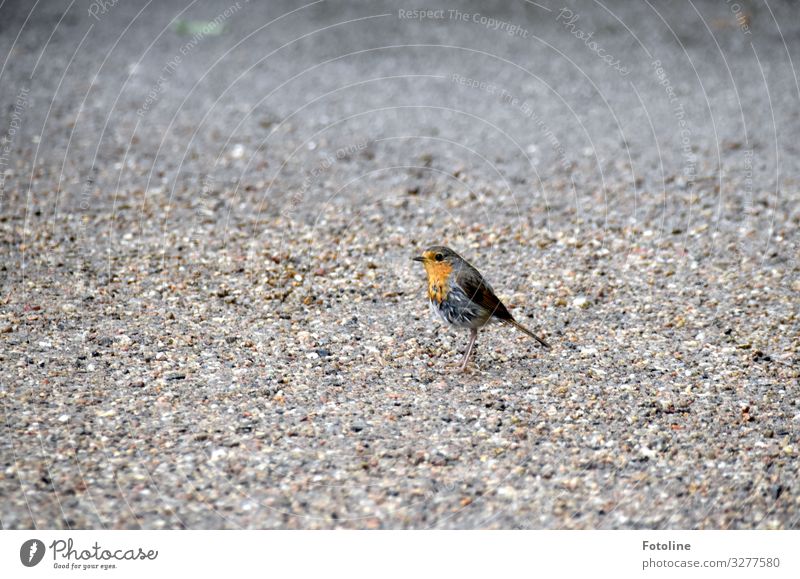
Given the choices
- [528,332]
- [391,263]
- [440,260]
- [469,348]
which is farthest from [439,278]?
[391,263]

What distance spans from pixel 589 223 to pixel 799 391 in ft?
10.5

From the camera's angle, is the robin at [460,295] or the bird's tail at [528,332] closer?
the robin at [460,295]

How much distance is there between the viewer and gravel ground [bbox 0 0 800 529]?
4.78 m

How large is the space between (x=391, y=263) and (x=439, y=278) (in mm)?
1875

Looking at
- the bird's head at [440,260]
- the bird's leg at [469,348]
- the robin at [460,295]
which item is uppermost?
the bird's head at [440,260]

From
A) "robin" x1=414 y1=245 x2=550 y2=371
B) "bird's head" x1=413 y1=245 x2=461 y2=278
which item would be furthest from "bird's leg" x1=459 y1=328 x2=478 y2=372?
"bird's head" x1=413 y1=245 x2=461 y2=278

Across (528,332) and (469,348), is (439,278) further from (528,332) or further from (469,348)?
(528,332)

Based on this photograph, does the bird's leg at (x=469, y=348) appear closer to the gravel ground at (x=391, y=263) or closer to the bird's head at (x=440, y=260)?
the gravel ground at (x=391, y=263)

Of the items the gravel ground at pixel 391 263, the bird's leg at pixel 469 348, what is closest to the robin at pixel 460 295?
the bird's leg at pixel 469 348

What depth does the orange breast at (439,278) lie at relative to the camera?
6000 mm

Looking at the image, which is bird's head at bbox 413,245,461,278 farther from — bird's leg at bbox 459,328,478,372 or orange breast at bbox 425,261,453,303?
bird's leg at bbox 459,328,478,372

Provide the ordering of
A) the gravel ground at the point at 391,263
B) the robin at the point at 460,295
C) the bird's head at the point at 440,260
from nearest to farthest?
the gravel ground at the point at 391,263
the robin at the point at 460,295
the bird's head at the point at 440,260

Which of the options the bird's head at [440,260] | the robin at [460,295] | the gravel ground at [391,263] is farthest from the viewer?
the bird's head at [440,260]

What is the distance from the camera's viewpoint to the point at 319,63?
41.3 feet
